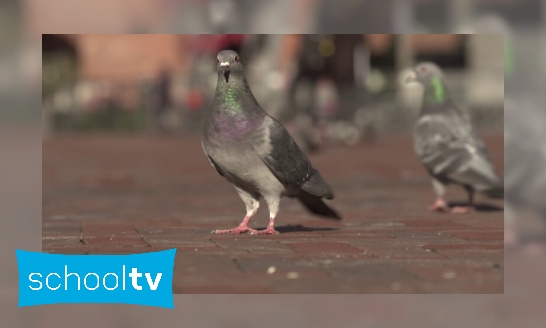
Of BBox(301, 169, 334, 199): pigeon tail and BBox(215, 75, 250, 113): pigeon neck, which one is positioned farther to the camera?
BBox(301, 169, 334, 199): pigeon tail

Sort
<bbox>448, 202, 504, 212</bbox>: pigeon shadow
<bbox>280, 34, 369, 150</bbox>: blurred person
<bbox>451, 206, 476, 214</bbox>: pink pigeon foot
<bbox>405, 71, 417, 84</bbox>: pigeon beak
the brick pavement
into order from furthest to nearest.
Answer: <bbox>280, 34, 369, 150</bbox>: blurred person < <bbox>405, 71, 417, 84</bbox>: pigeon beak < <bbox>448, 202, 504, 212</bbox>: pigeon shadow < <bbox>451, 206, 476, 214</bbox>: pink pigeon foot < the brick pavement

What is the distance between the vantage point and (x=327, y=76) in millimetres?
23984

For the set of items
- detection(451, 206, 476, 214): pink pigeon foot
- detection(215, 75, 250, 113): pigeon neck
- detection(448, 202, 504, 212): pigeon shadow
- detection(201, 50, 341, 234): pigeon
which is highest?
detection(215, 75, 250, 113): pigeon neck

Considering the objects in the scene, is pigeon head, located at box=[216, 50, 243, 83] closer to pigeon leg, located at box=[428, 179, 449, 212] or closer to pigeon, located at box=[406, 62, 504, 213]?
pigeon, located at box=[406, 62, 504, 213]

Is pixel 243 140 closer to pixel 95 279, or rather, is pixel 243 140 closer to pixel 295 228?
pixel 295 228

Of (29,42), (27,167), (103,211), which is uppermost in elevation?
(29,42)

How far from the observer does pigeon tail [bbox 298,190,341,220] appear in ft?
20.4

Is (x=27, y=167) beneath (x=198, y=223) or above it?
above

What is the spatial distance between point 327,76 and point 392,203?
15342 mm

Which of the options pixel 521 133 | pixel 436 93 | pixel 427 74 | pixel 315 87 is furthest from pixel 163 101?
pixel 521 133

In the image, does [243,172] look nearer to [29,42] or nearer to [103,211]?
[29,42]

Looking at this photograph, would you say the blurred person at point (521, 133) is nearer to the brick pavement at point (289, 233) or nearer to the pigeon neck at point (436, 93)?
the brick pavement at point (289, 233)

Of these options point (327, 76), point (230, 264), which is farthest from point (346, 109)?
point (230, 264)

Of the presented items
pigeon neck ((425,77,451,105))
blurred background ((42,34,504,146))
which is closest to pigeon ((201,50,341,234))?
pigeon neck ((425,77,451,105))
